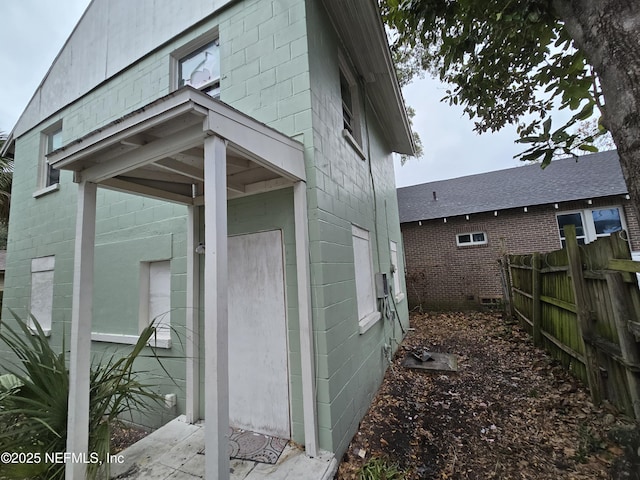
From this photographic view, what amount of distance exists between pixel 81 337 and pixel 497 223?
44.6 feet

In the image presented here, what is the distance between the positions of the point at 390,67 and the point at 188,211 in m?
4.52

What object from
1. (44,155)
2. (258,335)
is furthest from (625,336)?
(44,155)

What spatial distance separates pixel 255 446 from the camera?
9.45 feet

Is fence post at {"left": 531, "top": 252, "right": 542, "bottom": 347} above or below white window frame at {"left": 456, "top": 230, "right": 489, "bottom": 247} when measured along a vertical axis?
below

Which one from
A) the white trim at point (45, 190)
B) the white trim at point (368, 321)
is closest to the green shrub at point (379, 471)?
Answer: the white trim at point (368, 321)

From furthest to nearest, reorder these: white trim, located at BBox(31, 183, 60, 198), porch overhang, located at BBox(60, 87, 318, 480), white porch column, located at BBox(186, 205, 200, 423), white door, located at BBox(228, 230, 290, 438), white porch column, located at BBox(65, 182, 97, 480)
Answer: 1. white trim, located at BBox(31, 183, 60, 198)
2. white porch column, located at BBox(186, 205, 200, 423)
3. white door, located at BBox(228, 230, 290, 438)
4. white porch column, located at BBox(65, 182, 97, 480)
5. porch overhang, located at BBox(60, 87, 318, 480)

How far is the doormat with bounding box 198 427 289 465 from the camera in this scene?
271 centimetres

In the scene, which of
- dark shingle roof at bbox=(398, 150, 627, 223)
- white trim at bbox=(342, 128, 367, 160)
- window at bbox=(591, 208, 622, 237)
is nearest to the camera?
white trim at bbox=(342, 128, 367, 160)

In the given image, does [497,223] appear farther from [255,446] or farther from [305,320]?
[255,446]

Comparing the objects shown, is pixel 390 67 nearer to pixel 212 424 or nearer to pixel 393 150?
pixel 393 150

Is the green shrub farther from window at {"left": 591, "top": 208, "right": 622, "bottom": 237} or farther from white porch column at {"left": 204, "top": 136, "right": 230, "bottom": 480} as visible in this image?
window at {"left": 591, "top": 208, "right": 622, "bottom": 237}

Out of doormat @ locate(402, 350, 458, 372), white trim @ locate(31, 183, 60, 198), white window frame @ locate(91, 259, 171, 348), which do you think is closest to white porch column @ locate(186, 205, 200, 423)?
white window frame @ locate(91, 259, 171, 348)

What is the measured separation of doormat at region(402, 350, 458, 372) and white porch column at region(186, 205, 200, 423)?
3.88 meters

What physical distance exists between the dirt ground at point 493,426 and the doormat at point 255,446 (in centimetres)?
66
